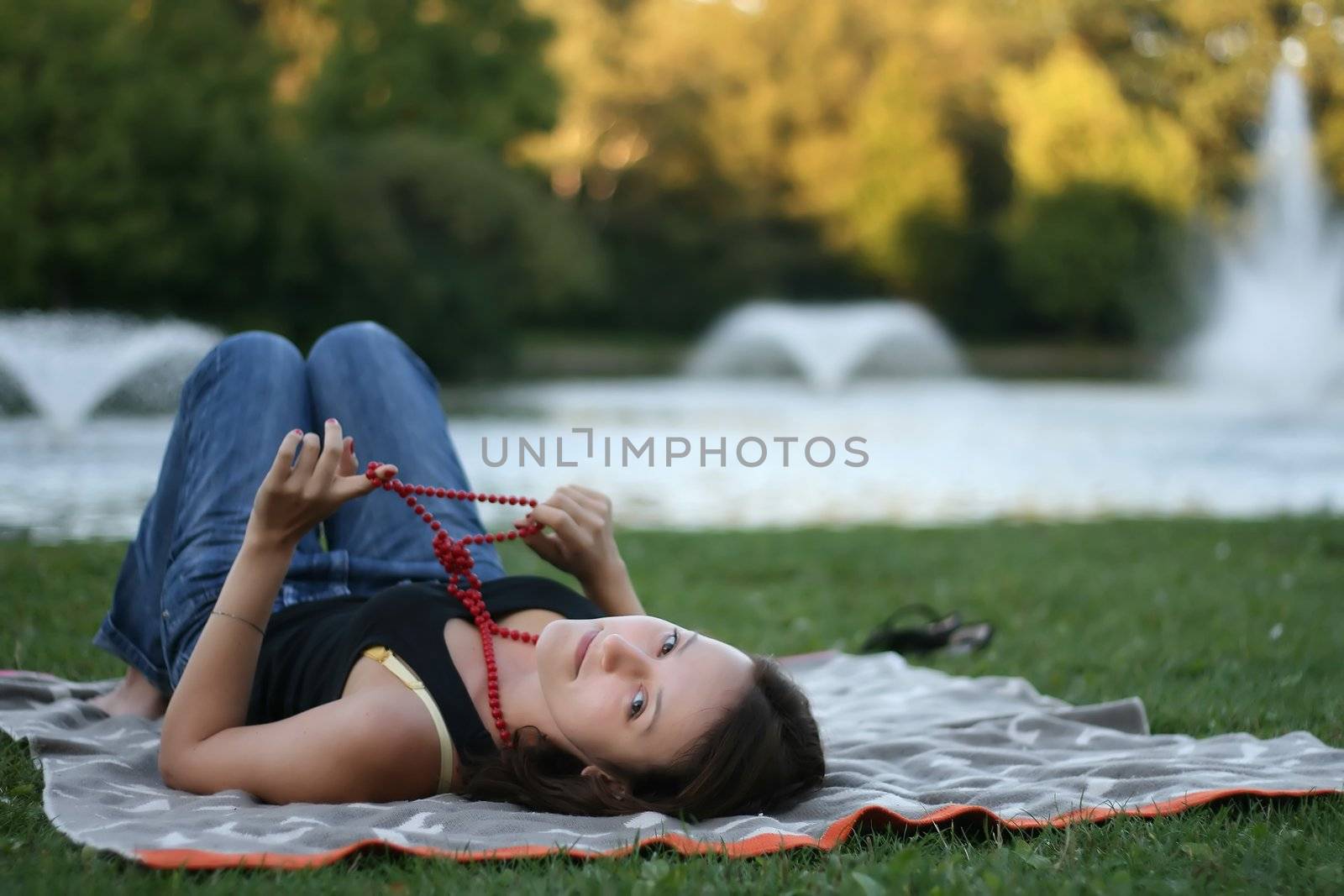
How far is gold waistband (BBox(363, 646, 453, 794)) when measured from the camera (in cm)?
233

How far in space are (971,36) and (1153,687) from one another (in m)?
33.4

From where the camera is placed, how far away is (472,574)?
2691 millimetres

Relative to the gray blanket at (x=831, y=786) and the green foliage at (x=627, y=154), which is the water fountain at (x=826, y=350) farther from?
the gray blanket at (x=831, y=786)

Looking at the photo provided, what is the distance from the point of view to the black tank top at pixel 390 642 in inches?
93.4

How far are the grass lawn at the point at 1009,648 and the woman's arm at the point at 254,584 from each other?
30 centimetres

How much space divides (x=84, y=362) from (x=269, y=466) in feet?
34.1

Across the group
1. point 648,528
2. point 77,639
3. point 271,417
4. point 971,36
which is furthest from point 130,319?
point 971,36

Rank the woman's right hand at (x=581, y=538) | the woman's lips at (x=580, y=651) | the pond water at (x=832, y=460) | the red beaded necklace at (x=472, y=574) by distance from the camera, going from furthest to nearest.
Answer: the pond water at (x=832, y=460)
the woman's right hand at (x=581, y=538)
the red beaded necklace at (x=472, y=574)
the woman's lips at (x=580, y=651)

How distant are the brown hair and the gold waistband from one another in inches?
1.7

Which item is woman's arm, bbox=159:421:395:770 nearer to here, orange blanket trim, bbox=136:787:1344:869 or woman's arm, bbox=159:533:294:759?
woman's arm, bbox=159:533:294:759

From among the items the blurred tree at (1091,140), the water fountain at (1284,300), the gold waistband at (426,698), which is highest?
the blurred tree at (1091,140)

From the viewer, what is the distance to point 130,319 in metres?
18.3

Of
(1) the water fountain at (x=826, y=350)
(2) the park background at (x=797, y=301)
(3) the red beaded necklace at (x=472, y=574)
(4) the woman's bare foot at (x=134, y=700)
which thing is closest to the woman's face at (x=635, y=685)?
(3) the red beaded necklace at (x=472, y=574)

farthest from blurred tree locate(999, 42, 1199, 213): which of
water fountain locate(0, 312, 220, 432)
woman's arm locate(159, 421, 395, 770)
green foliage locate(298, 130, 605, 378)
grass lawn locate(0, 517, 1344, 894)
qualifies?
woman's arm locate(159, 421, 395, 770)
